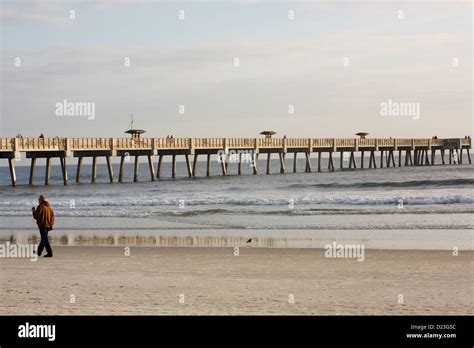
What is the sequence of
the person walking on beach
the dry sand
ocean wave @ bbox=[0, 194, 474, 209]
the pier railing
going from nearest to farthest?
1. the dry sand
2. the person walking on beach
3. ocean wave @ bbox=[0, 194, 474, 209]
4. the pier railing

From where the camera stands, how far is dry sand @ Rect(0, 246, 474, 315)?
376 inches

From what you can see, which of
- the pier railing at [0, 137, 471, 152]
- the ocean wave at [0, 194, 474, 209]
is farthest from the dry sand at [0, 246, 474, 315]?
the pier railing at [0, 137, 471, 152]

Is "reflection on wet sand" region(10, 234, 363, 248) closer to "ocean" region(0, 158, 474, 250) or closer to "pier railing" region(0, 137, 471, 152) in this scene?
"ocean" region(0, 158, 474, 250)

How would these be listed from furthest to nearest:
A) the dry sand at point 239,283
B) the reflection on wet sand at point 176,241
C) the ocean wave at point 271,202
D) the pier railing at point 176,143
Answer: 1. the pier railing at point 176,143
2. the ocean wave at point 271,202
3. the reflection on wet sand at point 176,241
4. the dry sand at point 239,283

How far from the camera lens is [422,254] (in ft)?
48.9

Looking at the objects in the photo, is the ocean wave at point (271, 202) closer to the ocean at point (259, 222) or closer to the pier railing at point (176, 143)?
the ocean at point (259, 222)

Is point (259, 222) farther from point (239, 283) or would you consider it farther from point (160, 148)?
point (160, 148)

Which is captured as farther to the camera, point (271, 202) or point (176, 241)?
point (271, 202)

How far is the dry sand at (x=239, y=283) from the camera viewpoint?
9.54 m

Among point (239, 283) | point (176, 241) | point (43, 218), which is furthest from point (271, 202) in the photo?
point (239, 283)

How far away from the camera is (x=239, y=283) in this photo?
1154cm

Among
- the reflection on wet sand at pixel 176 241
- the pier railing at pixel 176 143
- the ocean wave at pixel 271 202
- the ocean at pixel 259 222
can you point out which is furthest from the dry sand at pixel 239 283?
the pier railing at pixel 176 143
